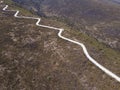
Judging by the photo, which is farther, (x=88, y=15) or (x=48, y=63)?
(x=88, y=15)

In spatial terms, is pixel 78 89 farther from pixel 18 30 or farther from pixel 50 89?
pixel 18 30

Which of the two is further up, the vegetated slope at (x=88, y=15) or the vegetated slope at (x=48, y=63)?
the vegetated slope at (x=48, y=63)

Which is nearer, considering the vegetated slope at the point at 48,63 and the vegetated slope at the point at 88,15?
the vegetated slope at the point at 48,63

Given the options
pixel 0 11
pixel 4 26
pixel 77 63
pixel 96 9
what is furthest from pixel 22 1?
pixel 77 63

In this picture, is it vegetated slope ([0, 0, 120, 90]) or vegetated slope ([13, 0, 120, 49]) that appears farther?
vegetated slope ([13, 0, 120, 49])

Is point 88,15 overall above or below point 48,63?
below
